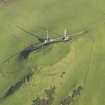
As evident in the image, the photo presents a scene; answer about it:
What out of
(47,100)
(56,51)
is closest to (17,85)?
(47,100)

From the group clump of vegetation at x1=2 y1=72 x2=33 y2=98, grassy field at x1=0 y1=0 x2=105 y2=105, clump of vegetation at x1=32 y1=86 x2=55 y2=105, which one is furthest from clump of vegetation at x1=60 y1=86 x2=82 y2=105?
clump of vegetation at x1=2 y1=72 x2=33 y2=98

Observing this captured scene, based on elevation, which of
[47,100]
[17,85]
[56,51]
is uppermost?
[56,51]

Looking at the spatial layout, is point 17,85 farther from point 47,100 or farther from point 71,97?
point 71,97

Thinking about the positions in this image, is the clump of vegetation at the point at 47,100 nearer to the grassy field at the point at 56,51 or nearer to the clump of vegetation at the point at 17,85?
the grassy field at the point at 56,51

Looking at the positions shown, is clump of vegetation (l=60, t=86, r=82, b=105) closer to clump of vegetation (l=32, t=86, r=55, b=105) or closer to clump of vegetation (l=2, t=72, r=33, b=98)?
clump of vegetation (l=32, t=86, r=55, b=105)

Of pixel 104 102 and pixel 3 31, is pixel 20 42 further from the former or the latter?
pixel 104 102

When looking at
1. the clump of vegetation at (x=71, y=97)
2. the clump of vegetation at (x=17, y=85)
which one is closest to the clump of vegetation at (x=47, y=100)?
the clump of vegetation at (x=71, y=97)

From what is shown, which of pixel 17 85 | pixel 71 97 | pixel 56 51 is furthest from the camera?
pixel 56 51

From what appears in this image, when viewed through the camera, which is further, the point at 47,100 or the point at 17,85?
the point at 17,85
